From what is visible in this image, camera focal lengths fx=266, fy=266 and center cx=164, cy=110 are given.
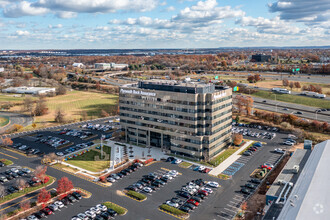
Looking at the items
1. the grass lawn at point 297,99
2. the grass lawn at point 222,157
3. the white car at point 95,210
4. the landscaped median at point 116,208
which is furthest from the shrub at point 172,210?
the grass lawn at point 297,99

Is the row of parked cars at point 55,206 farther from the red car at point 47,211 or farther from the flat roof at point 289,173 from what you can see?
the flat roof at point 289,173

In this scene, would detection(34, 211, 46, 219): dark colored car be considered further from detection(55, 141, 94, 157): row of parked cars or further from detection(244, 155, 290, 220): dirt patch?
detection(244, 155, 290, 220): dirt patch

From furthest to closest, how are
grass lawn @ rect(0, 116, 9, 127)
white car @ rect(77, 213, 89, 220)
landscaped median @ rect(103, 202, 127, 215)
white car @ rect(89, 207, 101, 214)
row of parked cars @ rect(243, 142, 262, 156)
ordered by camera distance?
grass lawn @ rect(0, 116, 9, 127) < row of parked cars @ rect(243, 142, 262, 156) < white car @ rect(89, 207, 101, 214) < landscaped median @ rect(103, 202, 127, 215) < white car @ rect(77, 213, 89, 220)

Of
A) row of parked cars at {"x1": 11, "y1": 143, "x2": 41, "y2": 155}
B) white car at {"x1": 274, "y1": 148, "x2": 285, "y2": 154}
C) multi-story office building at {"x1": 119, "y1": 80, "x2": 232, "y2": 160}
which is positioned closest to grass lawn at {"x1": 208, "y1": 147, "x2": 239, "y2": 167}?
multi-story office building at {"x1": 119, "y1": 80, "x2": 232, "y2": 160}

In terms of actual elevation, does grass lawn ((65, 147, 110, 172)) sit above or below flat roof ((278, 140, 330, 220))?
below

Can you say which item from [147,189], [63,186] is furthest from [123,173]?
[63,186]

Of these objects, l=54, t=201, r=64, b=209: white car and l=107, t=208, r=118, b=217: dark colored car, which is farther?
l=54, t=201, r=64, b=209: white car

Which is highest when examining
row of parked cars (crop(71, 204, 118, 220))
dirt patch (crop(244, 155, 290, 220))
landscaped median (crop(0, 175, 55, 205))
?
landscaped median (crop(0, 175, 55, 205))

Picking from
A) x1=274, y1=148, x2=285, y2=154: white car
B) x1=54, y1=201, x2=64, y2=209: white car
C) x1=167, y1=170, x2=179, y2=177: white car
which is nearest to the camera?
x1=54, y1=201, x2=64, y2=209: white car
